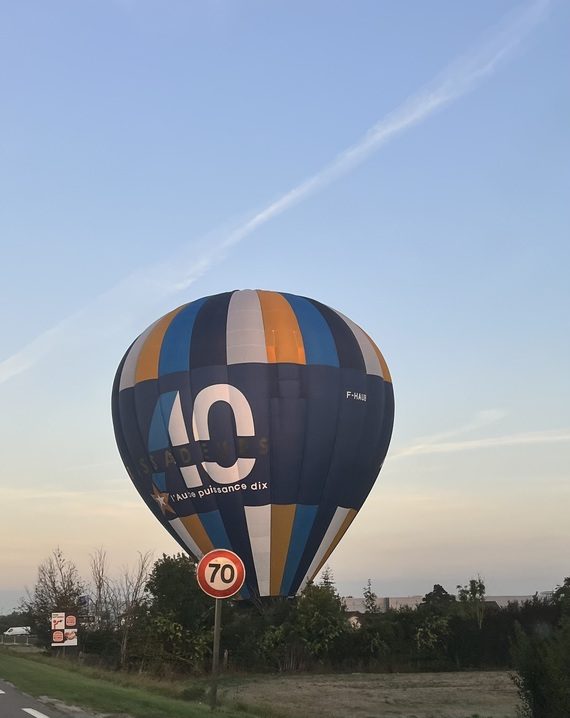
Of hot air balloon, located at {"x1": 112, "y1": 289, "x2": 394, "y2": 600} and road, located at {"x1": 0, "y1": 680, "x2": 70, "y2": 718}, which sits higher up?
hot air balloon, located at {"x1": 112, "y1": 289, "x2": 394, "y2": 600}

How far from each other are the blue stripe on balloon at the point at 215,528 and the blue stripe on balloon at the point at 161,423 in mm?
3961

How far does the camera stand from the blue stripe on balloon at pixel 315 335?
141 feet

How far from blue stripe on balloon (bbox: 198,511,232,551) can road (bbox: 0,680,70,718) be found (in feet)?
77.5

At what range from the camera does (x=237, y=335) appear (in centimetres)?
4272

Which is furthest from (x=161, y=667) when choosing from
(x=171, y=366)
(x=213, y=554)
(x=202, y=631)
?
(x=213, y=554)

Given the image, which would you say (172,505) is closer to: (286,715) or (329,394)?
(329,394)

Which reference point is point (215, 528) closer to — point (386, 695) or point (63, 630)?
point (63, 630)

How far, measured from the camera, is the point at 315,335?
43.7m

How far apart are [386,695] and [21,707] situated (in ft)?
58.9

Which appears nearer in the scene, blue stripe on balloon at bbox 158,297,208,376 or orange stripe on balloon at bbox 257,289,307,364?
orange stripe on balloon at bbox 257,289,307,364

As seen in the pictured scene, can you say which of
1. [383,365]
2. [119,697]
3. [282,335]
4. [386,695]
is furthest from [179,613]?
[119,697]

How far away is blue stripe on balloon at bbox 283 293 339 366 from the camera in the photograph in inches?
1694

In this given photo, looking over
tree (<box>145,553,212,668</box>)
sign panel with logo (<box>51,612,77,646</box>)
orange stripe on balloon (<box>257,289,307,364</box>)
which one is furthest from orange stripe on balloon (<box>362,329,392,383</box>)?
→ sign panel with logo (<box>51,612,77,646</box>)

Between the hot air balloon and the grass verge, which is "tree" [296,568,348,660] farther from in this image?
the grass verge
